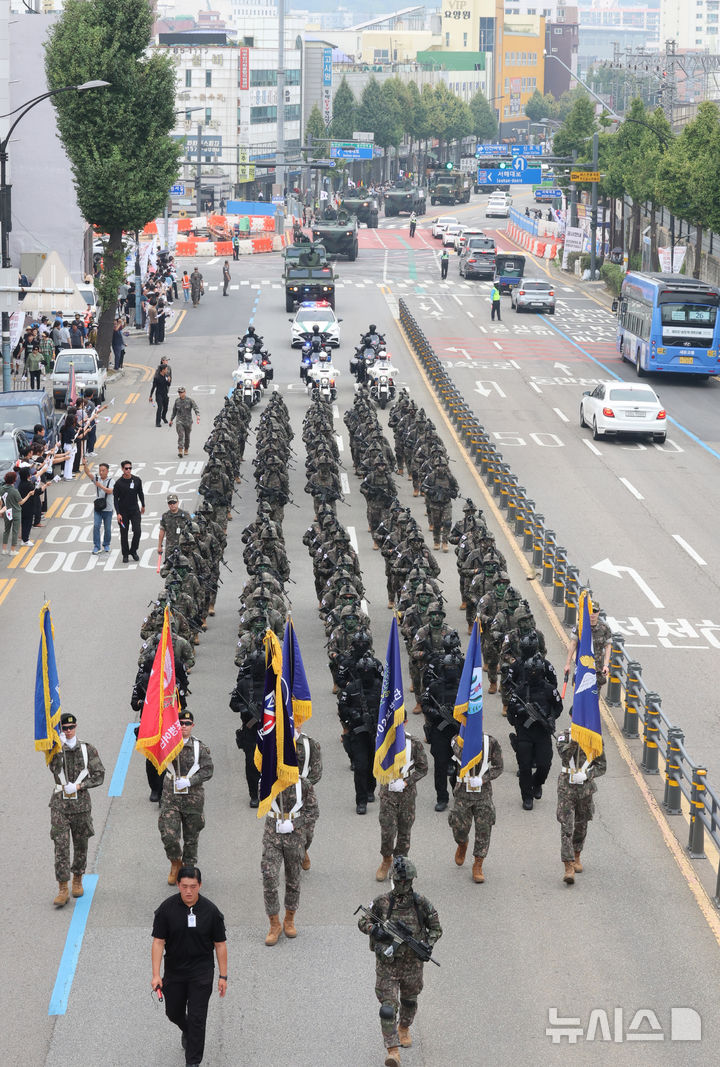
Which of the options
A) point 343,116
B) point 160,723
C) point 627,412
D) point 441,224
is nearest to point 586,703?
point 160,723

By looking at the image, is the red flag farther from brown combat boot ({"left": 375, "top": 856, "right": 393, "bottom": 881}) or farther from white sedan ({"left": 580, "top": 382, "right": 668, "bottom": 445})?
white sedan ({"left": 580, "top": 382, "right": 668, "bottom": 445})

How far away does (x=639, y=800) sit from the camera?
16219mm

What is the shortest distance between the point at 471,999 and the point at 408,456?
2088 centimetres

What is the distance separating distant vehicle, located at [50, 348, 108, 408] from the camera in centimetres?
4091

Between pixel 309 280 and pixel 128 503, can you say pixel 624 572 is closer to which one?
pixel 128 503

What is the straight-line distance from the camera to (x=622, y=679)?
1845 centimetres

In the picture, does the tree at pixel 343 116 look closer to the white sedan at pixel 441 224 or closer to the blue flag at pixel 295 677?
the white sedan at pixel 441 224

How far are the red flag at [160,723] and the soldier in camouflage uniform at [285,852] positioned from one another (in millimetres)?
1123

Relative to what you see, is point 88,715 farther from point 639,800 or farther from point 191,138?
point 191,138

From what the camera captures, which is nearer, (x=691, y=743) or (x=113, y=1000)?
(x=113, y=1000)

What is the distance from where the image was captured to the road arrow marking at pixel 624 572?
24572 mm

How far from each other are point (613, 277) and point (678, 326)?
27.7 meters

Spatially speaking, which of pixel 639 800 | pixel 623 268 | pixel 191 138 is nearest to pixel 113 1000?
pixel 639 800

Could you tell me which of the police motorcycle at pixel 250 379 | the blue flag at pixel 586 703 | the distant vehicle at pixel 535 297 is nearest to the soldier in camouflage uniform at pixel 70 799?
the blue flag at pixel 586 703
